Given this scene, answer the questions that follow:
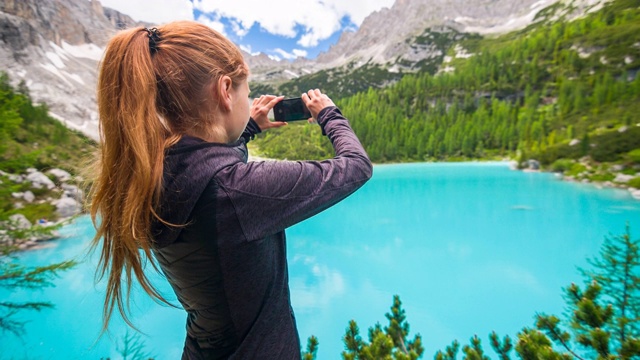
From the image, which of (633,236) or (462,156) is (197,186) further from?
(462,156)

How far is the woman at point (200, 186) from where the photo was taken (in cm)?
55

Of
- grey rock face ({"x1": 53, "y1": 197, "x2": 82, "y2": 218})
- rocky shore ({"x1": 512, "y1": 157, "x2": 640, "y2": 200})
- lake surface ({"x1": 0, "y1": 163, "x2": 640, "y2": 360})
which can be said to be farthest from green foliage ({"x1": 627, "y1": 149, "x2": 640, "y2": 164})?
grey rock face ({"x1": 53, "y1": 197, "x2": 82, "y2": 218})

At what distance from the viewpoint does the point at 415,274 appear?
7785 millimetres

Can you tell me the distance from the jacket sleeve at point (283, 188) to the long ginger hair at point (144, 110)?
133mm

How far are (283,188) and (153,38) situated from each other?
0.39 meters

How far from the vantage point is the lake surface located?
5758 millimetres

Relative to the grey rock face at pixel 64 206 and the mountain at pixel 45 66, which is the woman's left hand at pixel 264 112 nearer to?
the grey rock face at pixel 64 206

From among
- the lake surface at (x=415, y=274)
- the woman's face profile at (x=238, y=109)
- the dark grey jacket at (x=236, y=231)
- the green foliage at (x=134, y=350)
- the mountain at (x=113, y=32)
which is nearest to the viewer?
the dark grey jacket at (x=236, y=231)

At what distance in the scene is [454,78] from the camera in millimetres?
51750

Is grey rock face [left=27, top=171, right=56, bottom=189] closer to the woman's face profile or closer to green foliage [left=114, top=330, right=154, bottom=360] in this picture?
green foliage [left=114, top=330, right=154, bottom=360]

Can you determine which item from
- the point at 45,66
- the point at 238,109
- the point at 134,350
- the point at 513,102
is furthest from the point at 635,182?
the point at 45,66

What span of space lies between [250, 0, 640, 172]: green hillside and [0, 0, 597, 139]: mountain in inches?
731

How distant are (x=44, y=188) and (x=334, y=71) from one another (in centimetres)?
7925

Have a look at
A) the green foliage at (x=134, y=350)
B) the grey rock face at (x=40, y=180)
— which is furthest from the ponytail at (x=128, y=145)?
the grey rock face at (x=40, y=180)
